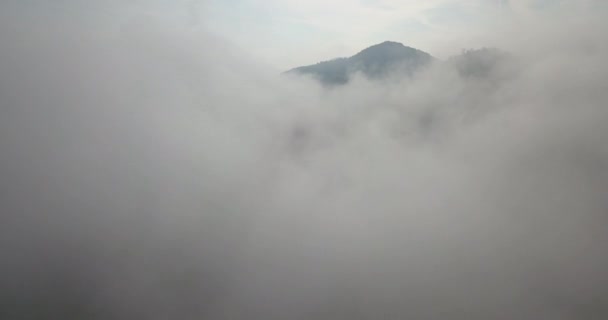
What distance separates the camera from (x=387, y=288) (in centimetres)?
1700

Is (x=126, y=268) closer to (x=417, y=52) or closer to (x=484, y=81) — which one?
(x=484, y=81)

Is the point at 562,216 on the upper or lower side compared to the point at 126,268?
upper

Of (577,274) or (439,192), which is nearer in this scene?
(577,274)

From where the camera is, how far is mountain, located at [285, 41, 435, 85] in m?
90.0

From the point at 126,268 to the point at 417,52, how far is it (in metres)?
98.6

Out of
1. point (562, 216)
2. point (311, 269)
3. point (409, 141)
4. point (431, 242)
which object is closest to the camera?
point (311, 269)

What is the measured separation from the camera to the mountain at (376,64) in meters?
Result: 90.0

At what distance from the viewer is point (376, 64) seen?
93.4m

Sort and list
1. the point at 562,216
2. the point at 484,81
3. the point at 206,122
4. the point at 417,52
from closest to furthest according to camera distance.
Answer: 1. the point at 562,216
2. the point at 206,122
3. the point at 484,81
4. the point at 417,52

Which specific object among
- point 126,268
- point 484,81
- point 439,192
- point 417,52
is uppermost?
point 417,52

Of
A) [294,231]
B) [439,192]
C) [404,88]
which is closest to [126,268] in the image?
[294,231]

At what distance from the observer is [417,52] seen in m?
95.2

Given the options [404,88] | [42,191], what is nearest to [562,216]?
[42,191]

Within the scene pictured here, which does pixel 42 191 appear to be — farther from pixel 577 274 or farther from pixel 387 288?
pixel 577 274
